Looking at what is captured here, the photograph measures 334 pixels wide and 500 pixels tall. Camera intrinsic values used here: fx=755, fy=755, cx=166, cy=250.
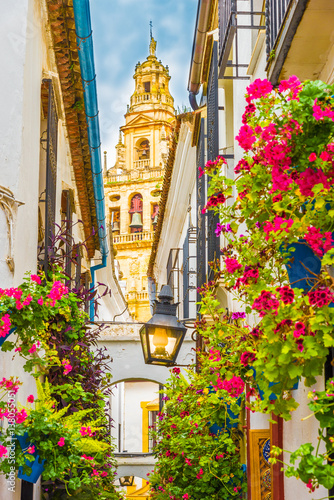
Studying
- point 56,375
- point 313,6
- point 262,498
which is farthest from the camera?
point 56,375

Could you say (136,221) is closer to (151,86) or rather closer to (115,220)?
(115,220)

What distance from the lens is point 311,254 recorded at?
3482 millimetres

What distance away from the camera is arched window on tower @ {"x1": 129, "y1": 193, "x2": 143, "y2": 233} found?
203ft

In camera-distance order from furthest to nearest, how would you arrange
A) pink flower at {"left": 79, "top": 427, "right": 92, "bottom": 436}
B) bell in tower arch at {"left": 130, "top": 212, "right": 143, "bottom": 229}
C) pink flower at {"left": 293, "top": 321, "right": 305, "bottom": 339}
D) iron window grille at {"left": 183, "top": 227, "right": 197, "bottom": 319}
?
bell in tower arch at {"left": 130, "top": 212, "right": 143, "bottom": 229}
iron window grille at {"left": 183, "top": 227, "right": 197, "bottom": 319}
pink flower at {"left": 79, "top": 427, "right": 92, "bottom": 436}
pink flower at {"left": 293, "top": 321, "right": 305, "bottom": 339}

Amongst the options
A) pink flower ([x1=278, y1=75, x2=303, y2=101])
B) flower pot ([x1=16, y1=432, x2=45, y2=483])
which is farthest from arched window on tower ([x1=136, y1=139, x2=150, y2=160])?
pink flower ([x1=278, y1=75, x2=303, y2=101])

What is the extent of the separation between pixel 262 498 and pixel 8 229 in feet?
10.5

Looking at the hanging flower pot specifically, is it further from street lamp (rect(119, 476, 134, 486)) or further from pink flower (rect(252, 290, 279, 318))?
street lamp (rect(119, 476, 134, 486))

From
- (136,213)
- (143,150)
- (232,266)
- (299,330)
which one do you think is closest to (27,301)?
(232,266)

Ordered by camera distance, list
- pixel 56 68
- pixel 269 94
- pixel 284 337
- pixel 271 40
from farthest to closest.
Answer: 1. pixel 56 68
2. pixel 271 40
3. pixel 269 94
4. pixel 284 337

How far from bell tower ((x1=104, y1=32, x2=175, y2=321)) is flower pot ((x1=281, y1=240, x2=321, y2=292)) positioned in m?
55.4

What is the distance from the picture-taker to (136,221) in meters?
61.6

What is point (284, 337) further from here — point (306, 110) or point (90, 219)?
point (90, 219)

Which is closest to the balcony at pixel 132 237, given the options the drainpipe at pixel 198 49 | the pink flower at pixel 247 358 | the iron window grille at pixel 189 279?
the iron window grille at pixel 189 279

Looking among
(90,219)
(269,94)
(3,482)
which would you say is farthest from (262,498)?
(90,219)
